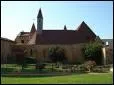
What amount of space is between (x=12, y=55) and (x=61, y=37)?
501 inches

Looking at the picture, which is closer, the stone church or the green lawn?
the green lawn

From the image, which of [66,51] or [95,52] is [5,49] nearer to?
[66,51]

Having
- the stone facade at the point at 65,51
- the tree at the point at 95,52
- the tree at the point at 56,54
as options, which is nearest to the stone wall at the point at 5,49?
the stone facade at the point at 65,51

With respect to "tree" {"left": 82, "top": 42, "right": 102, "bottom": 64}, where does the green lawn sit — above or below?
below

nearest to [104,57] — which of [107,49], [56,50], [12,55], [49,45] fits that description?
[107,49]

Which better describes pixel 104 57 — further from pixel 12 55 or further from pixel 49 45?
pixel 12 55

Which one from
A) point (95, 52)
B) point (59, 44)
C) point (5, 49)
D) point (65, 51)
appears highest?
point (59, 44)

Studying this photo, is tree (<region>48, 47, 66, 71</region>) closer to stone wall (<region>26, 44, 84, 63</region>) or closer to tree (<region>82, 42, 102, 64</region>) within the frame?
stone wall (<region>26, 44, 84, 63</region>)

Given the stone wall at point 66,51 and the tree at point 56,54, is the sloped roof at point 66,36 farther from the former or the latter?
the tree at point 56,54

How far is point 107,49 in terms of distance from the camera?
187 ft

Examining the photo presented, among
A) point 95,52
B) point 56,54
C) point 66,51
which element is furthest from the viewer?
point 66,51

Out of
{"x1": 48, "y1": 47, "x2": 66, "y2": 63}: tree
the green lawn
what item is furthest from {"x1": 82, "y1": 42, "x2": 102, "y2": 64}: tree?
the green lawn

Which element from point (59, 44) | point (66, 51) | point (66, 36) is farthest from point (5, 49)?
point (66, 36)

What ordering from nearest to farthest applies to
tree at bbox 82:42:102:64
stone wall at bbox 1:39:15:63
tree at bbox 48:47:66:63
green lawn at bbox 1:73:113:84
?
green lawn at bbox 1:73:113:84
tree at bbox 82:42:102:64
stone wall at bbox 1:39:15:63
tree at bbox 48:47:66:63
